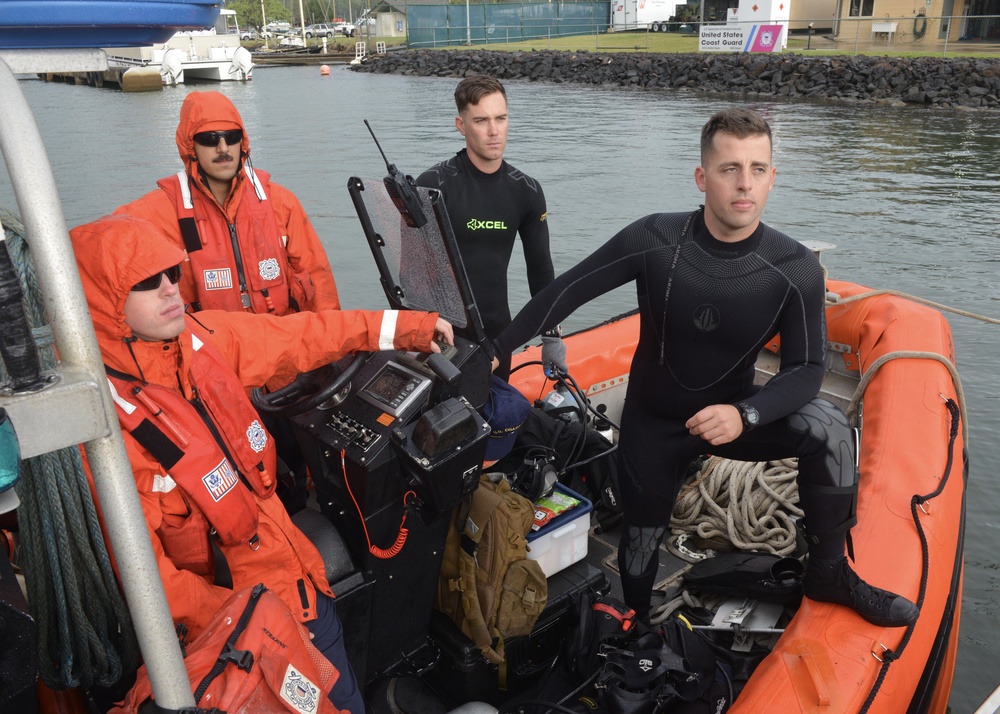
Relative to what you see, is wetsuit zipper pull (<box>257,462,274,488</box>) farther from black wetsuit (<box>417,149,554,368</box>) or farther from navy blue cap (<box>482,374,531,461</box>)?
black wetsuit (<box>417,149,554,368</box>)

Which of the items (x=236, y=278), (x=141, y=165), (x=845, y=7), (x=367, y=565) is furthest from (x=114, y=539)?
(x=845, y=7)

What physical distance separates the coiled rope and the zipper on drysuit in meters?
1.47

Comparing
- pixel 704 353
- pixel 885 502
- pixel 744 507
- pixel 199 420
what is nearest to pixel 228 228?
pixel 199 420

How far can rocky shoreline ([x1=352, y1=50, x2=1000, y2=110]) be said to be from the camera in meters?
18.0

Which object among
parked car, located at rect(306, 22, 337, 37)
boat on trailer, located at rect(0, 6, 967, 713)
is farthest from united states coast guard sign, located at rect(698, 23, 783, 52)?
Result: parked car, located at rect(306, 22, 337, 37)

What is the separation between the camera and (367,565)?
2.02m

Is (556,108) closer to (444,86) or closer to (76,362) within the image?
(444,86)

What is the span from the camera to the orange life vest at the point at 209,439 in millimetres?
1562

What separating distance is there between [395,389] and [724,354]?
0.92m

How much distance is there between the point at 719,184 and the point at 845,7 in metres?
29.2

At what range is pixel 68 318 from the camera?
0.83 meters

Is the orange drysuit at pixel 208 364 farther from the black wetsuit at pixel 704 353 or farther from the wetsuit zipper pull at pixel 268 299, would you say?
the wetsuit zipper pull at pixel 268 299

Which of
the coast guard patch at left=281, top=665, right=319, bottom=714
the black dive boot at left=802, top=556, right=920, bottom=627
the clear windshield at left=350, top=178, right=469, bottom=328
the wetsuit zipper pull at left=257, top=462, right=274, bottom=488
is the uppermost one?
the clear windshield at left=350, top=178, right=469, bottom=328

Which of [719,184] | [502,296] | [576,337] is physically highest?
[719,184]
